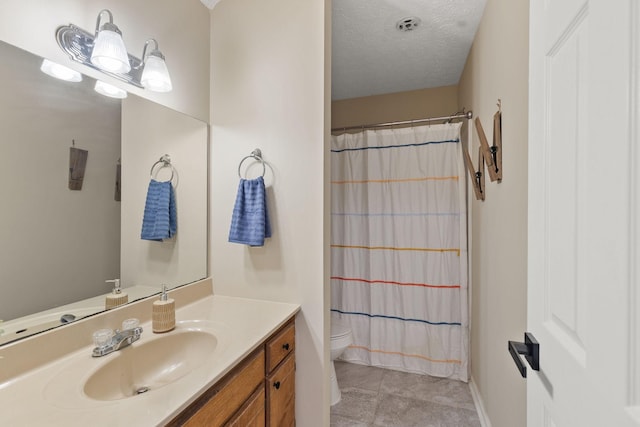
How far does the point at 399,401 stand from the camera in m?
2.07

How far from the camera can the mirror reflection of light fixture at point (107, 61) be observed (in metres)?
1.04

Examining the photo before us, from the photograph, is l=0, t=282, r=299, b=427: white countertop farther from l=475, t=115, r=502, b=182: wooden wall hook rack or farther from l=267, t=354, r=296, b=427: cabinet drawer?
l=475, t=115, r=502, b=182: wooden wall hook rack

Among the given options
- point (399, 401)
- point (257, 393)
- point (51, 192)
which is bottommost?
point (399, 401)

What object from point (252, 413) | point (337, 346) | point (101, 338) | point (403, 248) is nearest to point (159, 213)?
point (101, 338)

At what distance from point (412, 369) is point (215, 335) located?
1925 mm

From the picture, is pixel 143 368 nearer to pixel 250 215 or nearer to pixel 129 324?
pixel 129 324

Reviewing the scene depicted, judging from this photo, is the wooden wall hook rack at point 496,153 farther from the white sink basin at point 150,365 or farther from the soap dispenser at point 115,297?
the soap dispenser at point 115,297

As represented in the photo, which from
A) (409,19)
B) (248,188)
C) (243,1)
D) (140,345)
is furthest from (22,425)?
(409,19)

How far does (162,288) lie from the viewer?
1344 millimetres

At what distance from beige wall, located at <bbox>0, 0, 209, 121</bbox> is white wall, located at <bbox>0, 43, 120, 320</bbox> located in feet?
0.23

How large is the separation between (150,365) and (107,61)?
116 cm

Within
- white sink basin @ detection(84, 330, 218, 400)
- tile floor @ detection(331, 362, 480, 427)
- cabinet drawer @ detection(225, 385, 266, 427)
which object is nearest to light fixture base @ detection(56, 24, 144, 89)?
white sink basin @ detection(84, 330, 218, 400)

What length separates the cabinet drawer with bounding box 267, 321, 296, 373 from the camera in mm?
1232

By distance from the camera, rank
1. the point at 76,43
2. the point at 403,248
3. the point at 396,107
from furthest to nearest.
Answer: the point at 396,107 < the point at 403,248 < the point at 76,43
